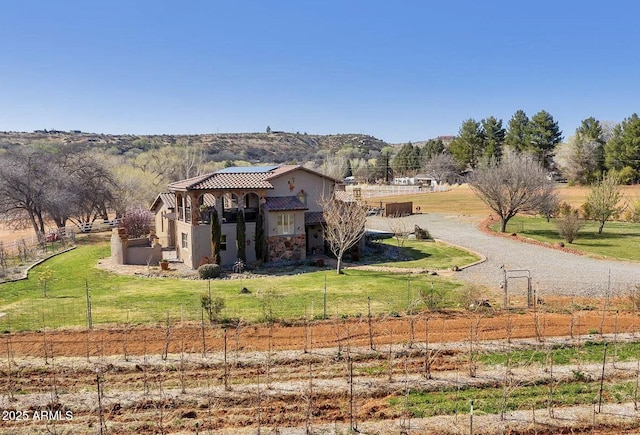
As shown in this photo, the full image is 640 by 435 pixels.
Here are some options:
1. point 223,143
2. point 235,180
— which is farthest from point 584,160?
point 223,143

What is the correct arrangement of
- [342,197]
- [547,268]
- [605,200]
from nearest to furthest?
[547,268]
[342,197]
[605,200]

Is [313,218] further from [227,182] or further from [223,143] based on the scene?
[223,143]

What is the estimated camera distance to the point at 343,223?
26.7 m

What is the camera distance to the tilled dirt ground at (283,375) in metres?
10.0

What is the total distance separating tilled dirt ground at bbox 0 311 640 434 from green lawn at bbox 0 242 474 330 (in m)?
1.53

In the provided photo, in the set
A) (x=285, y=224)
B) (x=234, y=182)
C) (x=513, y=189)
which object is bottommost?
(x=285, y=224)

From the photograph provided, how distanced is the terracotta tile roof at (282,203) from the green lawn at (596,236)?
18697 millimetres

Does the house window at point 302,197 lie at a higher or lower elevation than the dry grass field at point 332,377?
higher

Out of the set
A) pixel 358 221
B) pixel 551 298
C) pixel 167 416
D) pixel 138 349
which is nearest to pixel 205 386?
pixel 167 416

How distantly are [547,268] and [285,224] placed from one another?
1522cm

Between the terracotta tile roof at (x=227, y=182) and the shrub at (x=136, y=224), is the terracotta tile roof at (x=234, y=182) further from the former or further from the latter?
the shrub at (x=136, y=224)

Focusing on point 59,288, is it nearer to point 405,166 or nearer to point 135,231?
point 135,231

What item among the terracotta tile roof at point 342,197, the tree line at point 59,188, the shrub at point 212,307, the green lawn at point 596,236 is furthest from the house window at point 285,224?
the tree line at point 59,188

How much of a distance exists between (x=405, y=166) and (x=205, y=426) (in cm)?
10722
